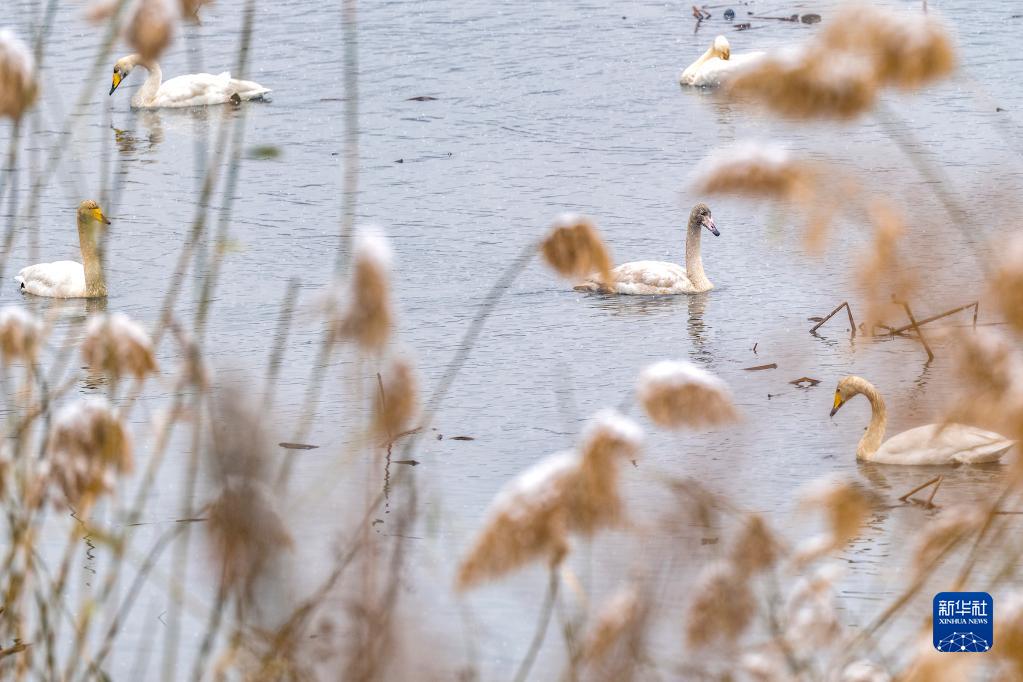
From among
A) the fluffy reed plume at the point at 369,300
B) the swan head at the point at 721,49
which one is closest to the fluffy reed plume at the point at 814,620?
the fluffy reed plume at the point at 369,300

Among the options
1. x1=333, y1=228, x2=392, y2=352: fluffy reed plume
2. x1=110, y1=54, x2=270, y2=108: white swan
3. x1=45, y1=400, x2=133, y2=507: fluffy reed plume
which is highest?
x1=333, y1=228, x2=392, y2=352: fluffy reed plume

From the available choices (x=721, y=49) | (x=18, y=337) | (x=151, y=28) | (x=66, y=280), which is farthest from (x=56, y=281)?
(x=151, y=28)

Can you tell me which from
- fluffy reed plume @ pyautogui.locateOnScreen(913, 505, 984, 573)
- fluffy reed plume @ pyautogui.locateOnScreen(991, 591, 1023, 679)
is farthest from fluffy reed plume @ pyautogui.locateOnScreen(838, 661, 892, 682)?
fluffy reed plume @ pyautogui.locateOnScreen(991, 591, 1023, 679)

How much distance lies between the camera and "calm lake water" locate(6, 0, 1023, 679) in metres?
5.30

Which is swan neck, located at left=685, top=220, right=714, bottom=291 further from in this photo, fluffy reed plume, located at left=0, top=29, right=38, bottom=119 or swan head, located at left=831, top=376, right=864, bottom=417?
fluffy reed plume, located at left=0, top=29, right=38, bottom=119

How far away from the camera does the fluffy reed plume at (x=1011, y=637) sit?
6.40 ft

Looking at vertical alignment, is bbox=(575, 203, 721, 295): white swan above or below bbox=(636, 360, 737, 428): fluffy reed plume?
below

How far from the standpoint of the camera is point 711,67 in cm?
1681

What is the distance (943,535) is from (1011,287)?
358 millimetres

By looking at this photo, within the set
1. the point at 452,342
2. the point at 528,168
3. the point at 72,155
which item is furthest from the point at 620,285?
the point at 72,155

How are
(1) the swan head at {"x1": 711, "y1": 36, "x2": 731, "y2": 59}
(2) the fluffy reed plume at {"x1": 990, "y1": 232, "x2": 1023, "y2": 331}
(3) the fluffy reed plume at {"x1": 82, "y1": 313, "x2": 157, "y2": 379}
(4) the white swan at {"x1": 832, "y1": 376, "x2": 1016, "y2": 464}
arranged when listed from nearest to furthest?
1. (2) the fluffy reed plume at {"x1": 990, "y1": 232, "x2": 1023, "y2": 331}
2. (3) the fluffy reed plume at {"x1": 82, "y1": 313, "x2": 157, "y2": 379}
3. (4) the white swan at {"x1": 832, "y1": 376, "x2": 1016, "y2": 464}
4. (1) the swan head at {"x1": 711, "y1": 36, "x2": 731, "y2": 59}

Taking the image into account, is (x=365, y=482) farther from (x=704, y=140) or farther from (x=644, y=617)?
(x=704, y=140)

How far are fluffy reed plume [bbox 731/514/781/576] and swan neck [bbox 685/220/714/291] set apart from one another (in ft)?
30.2

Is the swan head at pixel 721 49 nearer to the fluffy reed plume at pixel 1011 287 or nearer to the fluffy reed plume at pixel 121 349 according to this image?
the fluffy reed plume at pixel 121 349
